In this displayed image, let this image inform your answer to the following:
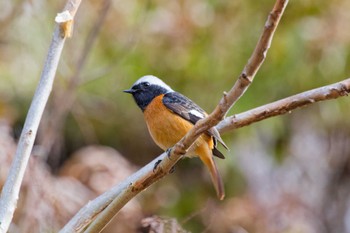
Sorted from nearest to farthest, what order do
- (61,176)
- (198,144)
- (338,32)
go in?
(198,144) → (61,176) → (338,32)

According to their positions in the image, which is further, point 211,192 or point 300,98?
point 211,192

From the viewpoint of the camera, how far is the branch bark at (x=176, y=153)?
1.85 metres

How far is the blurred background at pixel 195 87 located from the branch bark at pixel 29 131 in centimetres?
293

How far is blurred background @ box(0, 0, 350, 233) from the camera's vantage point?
5844 millimetres

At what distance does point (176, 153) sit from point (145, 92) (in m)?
1.65

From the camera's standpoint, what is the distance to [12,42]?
6.14 meters

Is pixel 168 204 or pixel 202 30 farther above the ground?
pixel 202 30

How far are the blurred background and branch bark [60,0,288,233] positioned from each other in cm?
289

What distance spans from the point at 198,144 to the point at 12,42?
338 cm

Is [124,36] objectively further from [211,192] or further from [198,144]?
[198,144]

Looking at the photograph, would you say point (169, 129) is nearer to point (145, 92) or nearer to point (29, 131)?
point (145, 92)

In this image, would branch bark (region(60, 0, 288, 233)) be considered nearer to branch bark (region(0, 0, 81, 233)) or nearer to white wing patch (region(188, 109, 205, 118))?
branch bark (region(0, 0, 81, 233))

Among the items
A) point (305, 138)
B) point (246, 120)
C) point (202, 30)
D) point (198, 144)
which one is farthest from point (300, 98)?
point (305, 138)

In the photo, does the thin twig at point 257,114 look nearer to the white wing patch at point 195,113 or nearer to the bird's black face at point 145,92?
the white wing patch at point 195,113
